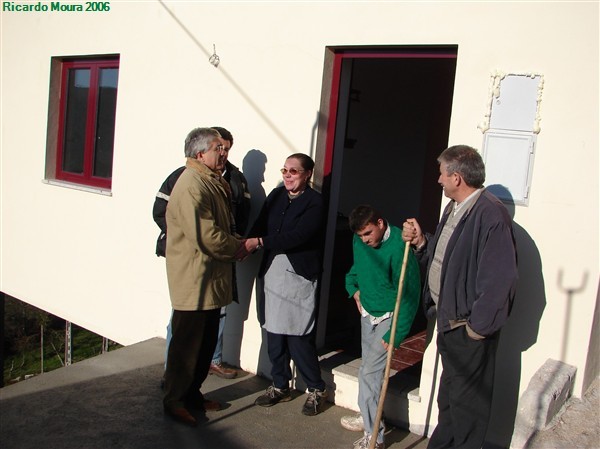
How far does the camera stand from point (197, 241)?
374 cm

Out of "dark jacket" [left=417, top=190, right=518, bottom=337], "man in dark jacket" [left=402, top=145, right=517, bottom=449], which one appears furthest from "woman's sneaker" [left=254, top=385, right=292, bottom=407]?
"dark jacket" [left=417, top=190, right=518, bottom=337]

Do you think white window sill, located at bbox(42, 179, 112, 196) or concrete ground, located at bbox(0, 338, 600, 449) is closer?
concrete ground, located at bbox(0, 338, 600, 449)

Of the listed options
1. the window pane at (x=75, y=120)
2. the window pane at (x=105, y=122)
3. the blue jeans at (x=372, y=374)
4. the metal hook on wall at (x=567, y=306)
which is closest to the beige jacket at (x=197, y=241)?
the blue jeans at (x=372, y=374)

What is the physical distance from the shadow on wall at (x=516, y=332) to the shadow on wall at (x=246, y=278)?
182 cm

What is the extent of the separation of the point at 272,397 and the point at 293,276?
0.88 meters

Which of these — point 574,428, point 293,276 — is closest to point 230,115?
point 293,276

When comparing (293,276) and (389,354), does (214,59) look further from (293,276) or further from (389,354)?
(389,354)

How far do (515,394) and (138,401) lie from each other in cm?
250

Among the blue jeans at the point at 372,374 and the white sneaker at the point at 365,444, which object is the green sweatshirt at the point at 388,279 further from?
the white sneaker at the point at 365,444

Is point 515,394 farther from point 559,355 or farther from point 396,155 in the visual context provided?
point 396,155

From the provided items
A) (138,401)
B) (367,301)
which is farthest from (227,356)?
(367,301)

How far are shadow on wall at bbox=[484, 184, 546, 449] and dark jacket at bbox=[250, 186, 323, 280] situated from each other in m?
1.14

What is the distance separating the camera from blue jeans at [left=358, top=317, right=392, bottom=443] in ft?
12.2

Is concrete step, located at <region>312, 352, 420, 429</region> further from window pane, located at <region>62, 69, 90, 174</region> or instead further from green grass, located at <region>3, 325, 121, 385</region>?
green grass, located at <region>3, 325, 121, 385</region>
